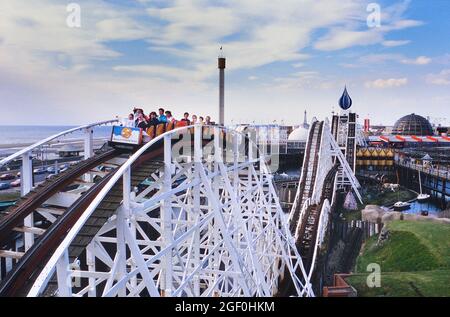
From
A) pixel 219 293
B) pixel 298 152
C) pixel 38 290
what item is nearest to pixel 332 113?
pixel 298 152

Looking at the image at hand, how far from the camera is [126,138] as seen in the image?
17.0 ft

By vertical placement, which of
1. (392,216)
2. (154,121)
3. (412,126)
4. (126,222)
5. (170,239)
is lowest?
(392,216)

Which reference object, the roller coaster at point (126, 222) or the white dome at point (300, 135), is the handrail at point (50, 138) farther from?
the white dome at point (300, 135)

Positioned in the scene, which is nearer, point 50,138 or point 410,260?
point 50,138

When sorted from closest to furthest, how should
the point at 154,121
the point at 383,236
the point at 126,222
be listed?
the point at 126,222
the point at 154,121
the point at 383,236

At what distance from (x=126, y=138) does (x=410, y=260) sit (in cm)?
882

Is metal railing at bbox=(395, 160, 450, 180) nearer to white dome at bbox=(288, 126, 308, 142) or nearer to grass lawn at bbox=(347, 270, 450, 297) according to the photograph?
grass lawn at bbox=(347, 270, 450, 297)

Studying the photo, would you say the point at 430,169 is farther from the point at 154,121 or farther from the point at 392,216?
the point at 154,121

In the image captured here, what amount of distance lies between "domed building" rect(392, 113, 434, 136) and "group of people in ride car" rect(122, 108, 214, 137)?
76.7 feet

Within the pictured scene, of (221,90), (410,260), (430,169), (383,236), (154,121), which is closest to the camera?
(154,121)

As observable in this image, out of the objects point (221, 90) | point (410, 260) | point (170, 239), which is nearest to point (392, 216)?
point (410, 260)

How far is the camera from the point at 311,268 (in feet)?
33.6
